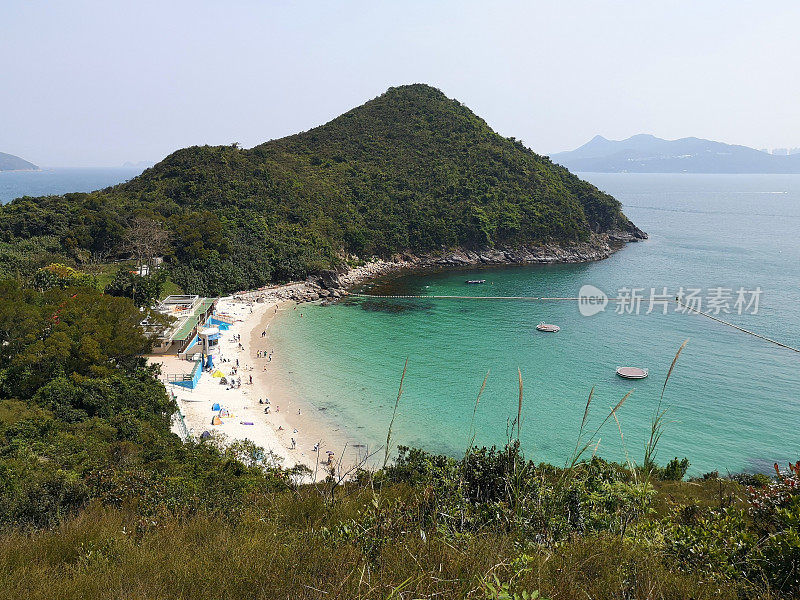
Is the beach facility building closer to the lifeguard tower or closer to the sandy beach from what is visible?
the lifeguard tower

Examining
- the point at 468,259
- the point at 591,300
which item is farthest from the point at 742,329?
the point at 468,259

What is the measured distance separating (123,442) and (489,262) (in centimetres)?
4390

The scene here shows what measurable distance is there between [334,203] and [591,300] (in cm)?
2998

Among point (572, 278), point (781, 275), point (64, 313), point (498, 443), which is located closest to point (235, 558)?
point (498, 443)

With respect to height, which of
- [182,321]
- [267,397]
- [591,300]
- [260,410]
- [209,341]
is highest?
[182,321]

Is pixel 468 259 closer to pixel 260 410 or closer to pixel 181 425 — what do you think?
pixel 260 410

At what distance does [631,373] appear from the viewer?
934 inches

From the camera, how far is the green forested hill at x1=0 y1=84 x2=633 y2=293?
35.4m

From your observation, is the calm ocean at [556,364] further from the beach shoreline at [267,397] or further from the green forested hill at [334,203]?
the green forested hill at [334,203]

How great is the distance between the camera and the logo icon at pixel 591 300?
35.3 meters

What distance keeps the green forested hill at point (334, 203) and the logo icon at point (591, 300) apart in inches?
589

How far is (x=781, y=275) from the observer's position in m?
43.3

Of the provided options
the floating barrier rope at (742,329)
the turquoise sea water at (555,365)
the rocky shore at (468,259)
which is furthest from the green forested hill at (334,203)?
the floating barrier rope at (742,329)

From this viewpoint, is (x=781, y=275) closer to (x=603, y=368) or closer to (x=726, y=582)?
(x=603, y=368)
